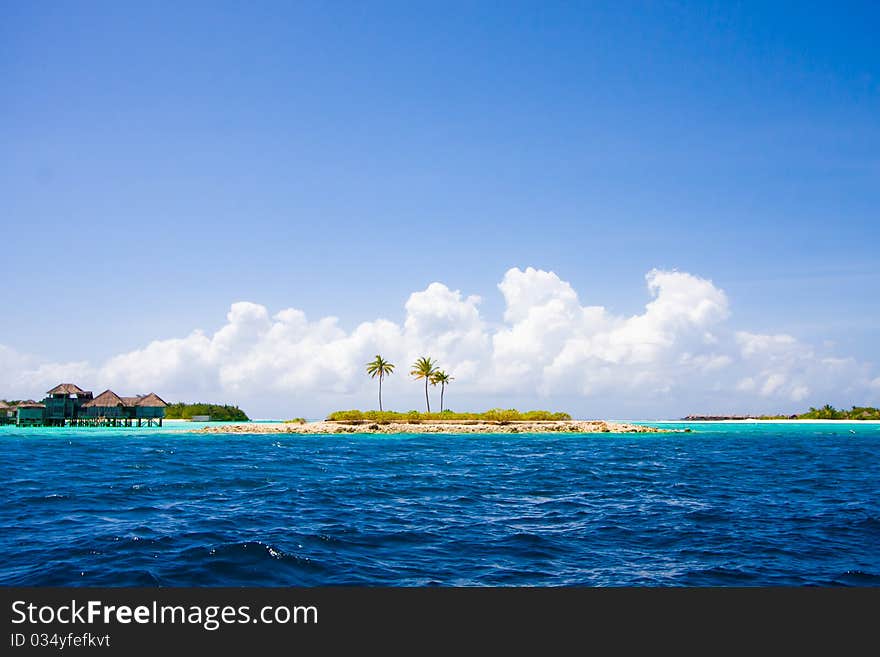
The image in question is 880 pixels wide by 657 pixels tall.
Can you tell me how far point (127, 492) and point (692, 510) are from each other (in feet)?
71.4

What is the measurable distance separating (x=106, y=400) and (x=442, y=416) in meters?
62.6

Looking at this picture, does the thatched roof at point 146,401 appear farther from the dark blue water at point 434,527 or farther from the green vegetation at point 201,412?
the dark blue water at point 434,527

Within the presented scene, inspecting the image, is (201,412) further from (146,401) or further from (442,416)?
(442,416)

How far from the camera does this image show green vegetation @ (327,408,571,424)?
98.0 metres

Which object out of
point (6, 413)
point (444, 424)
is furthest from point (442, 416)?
point (6, 413)

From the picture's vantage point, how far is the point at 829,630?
6.31m

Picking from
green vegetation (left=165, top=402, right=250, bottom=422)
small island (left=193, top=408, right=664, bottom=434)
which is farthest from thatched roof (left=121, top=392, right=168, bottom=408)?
green vegetation (left=165, top=402, right=250, bottom=422)

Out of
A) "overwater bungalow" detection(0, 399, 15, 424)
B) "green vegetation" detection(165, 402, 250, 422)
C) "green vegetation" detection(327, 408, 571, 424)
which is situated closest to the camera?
"green vegetation" detection(327, 408, 571, 424)

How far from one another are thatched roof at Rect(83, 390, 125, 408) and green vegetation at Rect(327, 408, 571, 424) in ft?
129

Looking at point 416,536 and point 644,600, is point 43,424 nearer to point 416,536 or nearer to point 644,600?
point 416,536

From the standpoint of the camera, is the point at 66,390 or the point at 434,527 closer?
the point at 434,527

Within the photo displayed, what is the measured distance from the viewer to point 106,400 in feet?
332

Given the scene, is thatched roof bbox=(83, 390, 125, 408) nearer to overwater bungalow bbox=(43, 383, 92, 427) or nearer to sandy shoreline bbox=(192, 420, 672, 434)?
overwater bungalow bbox=(43, 383, 92, 427)

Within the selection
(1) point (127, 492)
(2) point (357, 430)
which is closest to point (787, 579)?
(1) point (127, 492)
